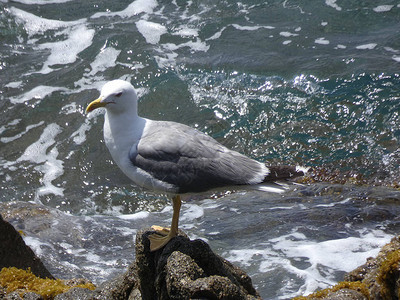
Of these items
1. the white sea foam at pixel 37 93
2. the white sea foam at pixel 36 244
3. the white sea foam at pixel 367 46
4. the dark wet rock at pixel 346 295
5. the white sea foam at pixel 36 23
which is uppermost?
the white sea foam at pixel 36 23

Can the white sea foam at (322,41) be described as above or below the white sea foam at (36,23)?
below

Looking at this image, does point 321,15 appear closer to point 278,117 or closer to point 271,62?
point 271,62

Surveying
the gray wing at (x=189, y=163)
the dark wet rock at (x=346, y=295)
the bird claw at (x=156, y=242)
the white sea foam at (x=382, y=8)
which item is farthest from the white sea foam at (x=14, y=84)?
the dark wet rock at (x=346, y=295)

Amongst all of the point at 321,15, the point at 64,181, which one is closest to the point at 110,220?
the point at 64,181

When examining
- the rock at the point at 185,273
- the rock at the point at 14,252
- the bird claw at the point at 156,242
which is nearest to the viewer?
the rock at the point at 185,273

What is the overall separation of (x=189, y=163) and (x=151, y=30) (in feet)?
24.4

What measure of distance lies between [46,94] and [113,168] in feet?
8.02

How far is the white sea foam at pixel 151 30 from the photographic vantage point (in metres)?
11.5

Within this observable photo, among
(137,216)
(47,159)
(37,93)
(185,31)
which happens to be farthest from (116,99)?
(185,31)

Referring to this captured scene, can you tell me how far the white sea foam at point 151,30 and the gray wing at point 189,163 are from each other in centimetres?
688

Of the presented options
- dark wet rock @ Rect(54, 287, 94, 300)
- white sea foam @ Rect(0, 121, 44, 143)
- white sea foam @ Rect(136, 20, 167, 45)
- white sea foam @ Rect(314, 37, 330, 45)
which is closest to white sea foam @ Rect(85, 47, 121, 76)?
white sea foam @ Rect(136, 20, 167, 45)

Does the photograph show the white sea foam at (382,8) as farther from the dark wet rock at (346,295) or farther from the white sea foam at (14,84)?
the dark wet rock at (346,295)

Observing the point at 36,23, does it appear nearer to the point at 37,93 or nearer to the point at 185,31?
the point at 37,93

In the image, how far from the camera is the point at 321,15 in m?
11.5
